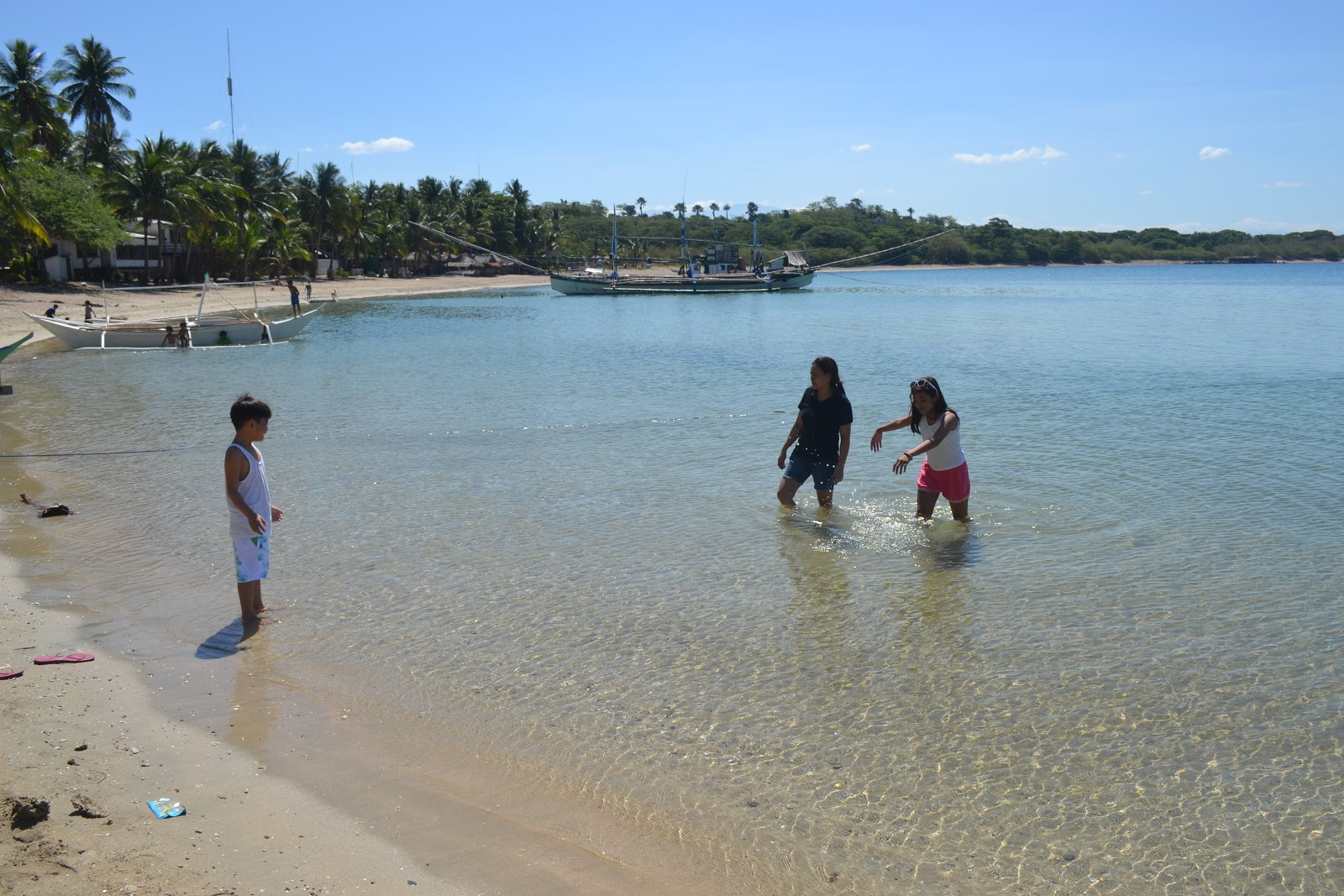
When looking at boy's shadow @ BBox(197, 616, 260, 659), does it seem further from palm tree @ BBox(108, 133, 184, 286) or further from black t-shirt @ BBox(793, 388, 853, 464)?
palm tree @ BBox(108, 133, 184, 286)

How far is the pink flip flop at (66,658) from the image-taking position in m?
5.92

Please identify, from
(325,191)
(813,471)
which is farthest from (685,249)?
(813,471)

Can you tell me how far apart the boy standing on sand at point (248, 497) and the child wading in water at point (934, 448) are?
4499 mm

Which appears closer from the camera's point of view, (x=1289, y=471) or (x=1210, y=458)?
(x=1289, y=471)

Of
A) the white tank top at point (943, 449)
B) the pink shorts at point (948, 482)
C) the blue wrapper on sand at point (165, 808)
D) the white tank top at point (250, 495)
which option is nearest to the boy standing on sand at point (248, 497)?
the white tank top at point (250, 495)

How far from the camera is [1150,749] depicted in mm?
5223

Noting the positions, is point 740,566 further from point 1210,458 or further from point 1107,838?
point 1210,458

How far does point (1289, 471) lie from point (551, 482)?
30.1ft

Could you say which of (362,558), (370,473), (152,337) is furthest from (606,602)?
(152,337)

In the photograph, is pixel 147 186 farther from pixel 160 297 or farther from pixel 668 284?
pixel 668 284

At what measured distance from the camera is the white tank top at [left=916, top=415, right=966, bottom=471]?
330 inches

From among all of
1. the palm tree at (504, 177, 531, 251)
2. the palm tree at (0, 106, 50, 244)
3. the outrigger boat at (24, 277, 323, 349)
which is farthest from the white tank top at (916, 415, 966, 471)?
the palm tree at (504, 177, 531, 251)

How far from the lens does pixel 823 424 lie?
8.65 m

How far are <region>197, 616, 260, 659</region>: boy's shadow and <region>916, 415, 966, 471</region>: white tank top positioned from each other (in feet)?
17.3
